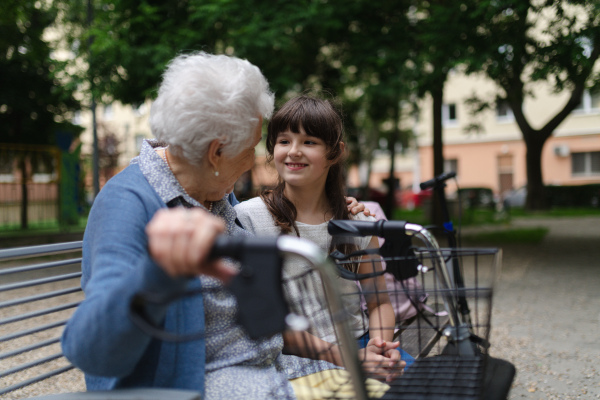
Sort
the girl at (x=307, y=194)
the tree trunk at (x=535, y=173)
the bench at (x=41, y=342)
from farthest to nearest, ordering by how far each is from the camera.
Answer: the tree trunk at (x=535, y=173) → the girl at (x=307, y=194) → the bench at (x=41, y=342)

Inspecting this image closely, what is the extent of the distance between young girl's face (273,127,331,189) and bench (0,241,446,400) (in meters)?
0.77

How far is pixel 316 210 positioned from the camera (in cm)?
261

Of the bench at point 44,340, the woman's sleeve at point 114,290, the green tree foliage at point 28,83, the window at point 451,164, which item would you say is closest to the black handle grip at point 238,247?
the woman's sleeve at point 114,290

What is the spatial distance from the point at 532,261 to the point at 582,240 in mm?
3608

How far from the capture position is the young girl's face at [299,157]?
7.80ft

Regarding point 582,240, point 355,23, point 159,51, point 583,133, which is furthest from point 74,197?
point 583,133

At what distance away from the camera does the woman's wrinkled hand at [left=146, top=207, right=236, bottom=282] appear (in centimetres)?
104

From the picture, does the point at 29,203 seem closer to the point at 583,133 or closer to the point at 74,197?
the point at 74,197

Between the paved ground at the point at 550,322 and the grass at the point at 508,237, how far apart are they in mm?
1262

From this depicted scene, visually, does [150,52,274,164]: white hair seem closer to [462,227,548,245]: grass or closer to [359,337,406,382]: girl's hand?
[359,337,406,382]: girl's hand

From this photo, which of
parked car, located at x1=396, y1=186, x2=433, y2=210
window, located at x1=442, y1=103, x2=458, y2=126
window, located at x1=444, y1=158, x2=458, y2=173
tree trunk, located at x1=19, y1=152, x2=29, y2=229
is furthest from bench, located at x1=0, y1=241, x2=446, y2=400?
window, located at x1=444, y1=158, x2=458, y2=173

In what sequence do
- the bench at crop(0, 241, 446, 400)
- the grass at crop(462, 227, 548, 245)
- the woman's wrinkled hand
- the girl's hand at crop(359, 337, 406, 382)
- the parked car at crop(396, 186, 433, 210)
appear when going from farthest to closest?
the parked car at crop(396, 186, 433, 210)
the grass at crop(462, 227, 548, 245)
the bench at crop(0, 241, 446, 400)
the girl's hand at crop(359, 337, 406, 382)
the woman's wrinkled hand

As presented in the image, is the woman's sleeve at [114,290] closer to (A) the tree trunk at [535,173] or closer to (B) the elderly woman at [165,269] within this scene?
(B) the elderly woman at [165,269]

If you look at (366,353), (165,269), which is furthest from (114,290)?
(366,353)
